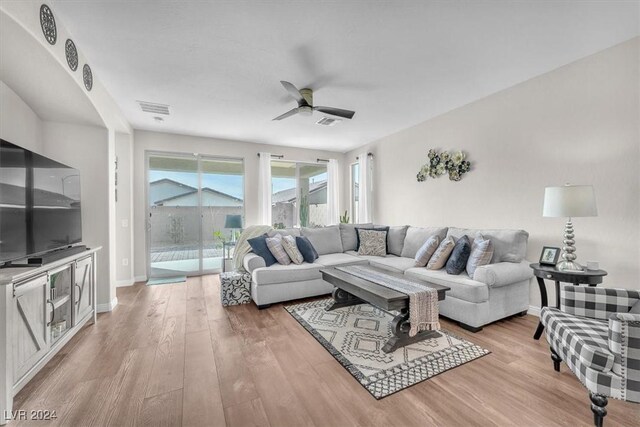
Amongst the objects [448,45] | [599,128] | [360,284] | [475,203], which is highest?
[448,45]

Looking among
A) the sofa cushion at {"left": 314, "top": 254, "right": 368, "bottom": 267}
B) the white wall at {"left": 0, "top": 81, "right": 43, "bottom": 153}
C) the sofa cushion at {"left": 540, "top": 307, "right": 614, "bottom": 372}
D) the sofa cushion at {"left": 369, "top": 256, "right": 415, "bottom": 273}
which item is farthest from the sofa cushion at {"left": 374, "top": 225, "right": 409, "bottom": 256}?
the white wall at {"left": 0, "top": 81, "right": 43, "bottom": 153}

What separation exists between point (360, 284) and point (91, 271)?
114 inches

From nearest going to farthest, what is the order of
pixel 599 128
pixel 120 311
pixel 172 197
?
pixel 599 128 < pixel 120 311 < pixel 172 197

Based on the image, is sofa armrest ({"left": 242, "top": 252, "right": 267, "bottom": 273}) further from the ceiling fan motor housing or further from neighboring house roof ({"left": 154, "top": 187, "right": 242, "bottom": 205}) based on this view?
neighboring house roof ({"left": 154, "top": 187, "right": 242, "bottom": 205})

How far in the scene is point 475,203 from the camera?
3.76m

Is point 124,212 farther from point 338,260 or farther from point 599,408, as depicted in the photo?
point 599,408

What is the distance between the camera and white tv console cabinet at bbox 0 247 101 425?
1.63 m

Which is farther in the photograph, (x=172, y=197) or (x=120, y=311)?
(x=172, y=197)

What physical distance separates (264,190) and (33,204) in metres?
3.69

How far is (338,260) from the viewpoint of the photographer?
13.1 feet

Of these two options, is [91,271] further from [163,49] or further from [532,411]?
[532,411]

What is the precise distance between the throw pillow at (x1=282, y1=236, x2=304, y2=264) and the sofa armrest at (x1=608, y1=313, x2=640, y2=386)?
118 inches

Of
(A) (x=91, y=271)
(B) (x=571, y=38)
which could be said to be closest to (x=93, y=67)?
(A) (x=91, y=271)

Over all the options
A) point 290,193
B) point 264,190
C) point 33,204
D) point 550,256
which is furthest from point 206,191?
point 550,256
